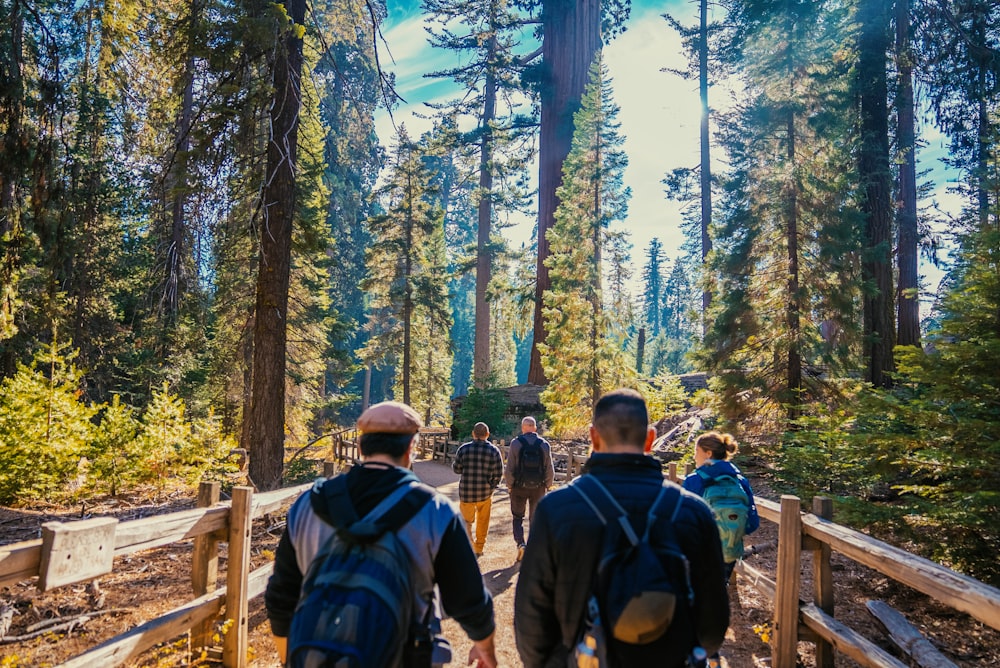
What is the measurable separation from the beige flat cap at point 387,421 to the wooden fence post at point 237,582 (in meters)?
2.26

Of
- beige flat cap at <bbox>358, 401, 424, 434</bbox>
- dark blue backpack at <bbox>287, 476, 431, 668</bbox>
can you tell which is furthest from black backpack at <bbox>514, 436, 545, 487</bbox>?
dark blue backpack at <bbox>287, 476, 431, 668</bbox>

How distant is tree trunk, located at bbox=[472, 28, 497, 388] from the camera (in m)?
28.9

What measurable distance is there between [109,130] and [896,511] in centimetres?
1829

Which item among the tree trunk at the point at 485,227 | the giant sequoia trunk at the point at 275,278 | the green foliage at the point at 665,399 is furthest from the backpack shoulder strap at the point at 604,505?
the tree trunk at the point at 485,227

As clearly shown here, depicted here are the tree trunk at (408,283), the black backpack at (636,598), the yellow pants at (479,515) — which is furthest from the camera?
the tree trunk at (408,283)

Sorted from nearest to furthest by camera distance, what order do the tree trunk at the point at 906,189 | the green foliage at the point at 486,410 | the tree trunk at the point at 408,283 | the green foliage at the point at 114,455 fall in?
the green foliage at the point at 114,455
the tree trunk at the point at 906,189
the green foliage at the point at 486,410
the tree trunk at the point at 408,283

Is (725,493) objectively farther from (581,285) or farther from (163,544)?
(581,285)

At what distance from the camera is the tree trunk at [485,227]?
28922mm

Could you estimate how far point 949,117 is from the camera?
48.4ft

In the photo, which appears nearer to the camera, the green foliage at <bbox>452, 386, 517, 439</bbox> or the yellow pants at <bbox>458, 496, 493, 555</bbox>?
the yellow pants at <bbox>458, 496, 493, 555</bbox>

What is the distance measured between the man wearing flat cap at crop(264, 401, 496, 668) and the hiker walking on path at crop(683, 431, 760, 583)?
2781mm

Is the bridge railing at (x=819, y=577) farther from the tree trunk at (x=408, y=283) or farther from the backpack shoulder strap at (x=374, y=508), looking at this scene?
the tree trunk at (x=408, y=283)

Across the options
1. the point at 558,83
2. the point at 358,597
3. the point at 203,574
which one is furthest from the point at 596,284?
the point at 358,597

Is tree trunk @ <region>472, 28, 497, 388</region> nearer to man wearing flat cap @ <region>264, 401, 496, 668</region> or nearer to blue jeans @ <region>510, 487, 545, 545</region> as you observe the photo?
blue jeans @ <region>510, 487, 545, 545</region>
